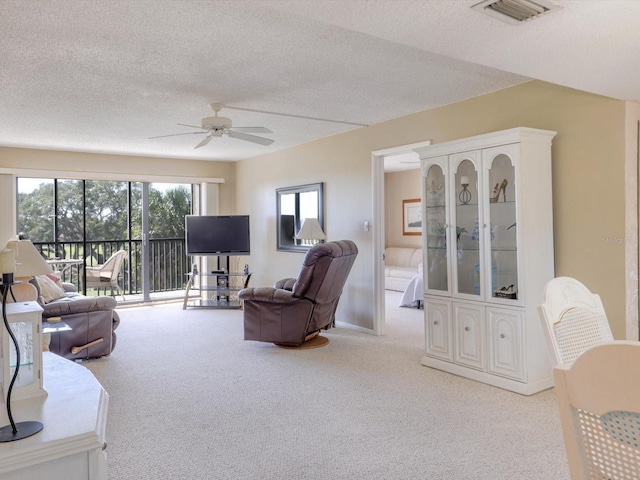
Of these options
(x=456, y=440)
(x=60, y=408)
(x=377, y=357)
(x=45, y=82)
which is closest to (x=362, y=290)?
(x=377, y=357)

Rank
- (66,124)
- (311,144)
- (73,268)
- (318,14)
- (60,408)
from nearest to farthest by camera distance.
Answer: (60,408) → (318,14) → (66,124) → (311,144) → (73,268)

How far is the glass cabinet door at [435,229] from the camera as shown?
4074 mm

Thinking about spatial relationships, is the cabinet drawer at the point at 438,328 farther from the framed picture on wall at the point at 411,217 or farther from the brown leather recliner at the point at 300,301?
the framed picture on wall at the point at 411,217

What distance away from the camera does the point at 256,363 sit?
4.25m

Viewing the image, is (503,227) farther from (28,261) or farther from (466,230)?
(28,261)

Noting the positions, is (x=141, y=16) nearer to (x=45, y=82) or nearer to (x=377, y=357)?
(x=45, y=82)

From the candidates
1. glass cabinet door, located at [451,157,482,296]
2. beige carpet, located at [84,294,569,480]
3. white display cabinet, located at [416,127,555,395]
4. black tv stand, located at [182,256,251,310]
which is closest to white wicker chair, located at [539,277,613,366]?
beige carpet, located at [84,294,569,480]

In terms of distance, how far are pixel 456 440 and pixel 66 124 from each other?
4.96 meters

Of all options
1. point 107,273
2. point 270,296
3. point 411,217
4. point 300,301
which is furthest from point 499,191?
point 107,273

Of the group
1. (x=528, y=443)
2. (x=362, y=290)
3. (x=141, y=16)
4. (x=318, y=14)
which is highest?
(x=141, y=16)

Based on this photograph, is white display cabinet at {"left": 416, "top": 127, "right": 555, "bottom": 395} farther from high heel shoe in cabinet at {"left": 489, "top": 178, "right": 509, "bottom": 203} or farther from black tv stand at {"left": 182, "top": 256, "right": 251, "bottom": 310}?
black tv stand at {"left": 182, "top": 256, "right": 251, "bottom": 310}

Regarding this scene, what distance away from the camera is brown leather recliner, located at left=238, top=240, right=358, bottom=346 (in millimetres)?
4512

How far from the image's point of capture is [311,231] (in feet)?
19.6

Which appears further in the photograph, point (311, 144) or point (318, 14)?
point (311, 144)
